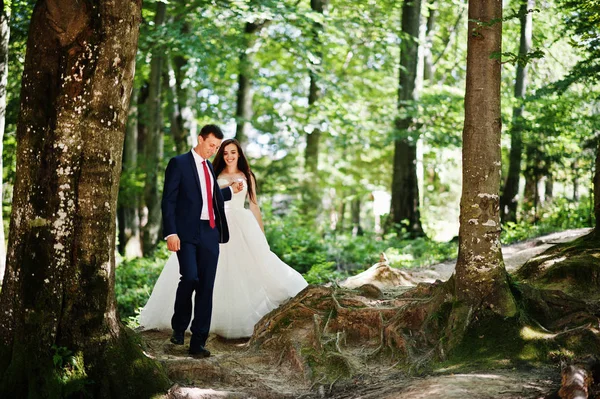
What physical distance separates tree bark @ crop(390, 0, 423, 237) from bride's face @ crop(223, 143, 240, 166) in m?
11.8

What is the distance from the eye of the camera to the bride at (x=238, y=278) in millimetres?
8141

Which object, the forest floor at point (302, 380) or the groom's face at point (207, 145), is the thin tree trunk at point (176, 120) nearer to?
the forest floor at point (302, 380)

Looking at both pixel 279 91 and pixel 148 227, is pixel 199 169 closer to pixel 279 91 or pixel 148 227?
pixel 148 227

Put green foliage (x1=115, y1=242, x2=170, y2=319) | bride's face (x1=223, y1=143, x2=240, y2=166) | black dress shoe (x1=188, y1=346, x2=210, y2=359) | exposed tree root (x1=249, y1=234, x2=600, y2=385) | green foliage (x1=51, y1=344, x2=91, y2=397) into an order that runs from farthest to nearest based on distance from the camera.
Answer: green foliage (x1=115, y1=242, x2=170, y2=319), bride's face (x1=223, y1=143, x2=240, y2=166), black dress shoe (x1=188, y1=346, x2=210, y2=359), exposed tree root (x1=249, y1=234, x2=600, y2=385), green foliage (x1=51, y1=344, x2=91, y2=397)

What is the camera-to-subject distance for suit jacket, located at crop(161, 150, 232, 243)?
665 centimetres

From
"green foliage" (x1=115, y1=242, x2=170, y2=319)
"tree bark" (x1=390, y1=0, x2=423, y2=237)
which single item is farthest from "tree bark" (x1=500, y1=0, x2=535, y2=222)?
"green foliage" (x1=115, y1=242, x2=170, y2=319)

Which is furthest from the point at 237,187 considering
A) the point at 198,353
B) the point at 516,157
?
the point at 516,157

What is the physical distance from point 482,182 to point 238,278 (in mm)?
3285

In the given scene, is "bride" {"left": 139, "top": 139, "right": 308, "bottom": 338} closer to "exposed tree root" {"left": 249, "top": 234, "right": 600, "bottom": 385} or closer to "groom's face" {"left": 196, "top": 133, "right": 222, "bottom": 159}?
"exposed tree root" {"left": 249, "top": 234, "right": 600, "bottom": 385}

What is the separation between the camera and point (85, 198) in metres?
5.23

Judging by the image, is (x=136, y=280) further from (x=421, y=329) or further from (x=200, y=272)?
(x=421, y=329)

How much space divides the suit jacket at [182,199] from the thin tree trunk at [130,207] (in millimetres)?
14339

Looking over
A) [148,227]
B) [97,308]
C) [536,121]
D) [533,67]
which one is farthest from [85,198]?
[533,67]

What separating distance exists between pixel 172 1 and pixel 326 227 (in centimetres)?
878
